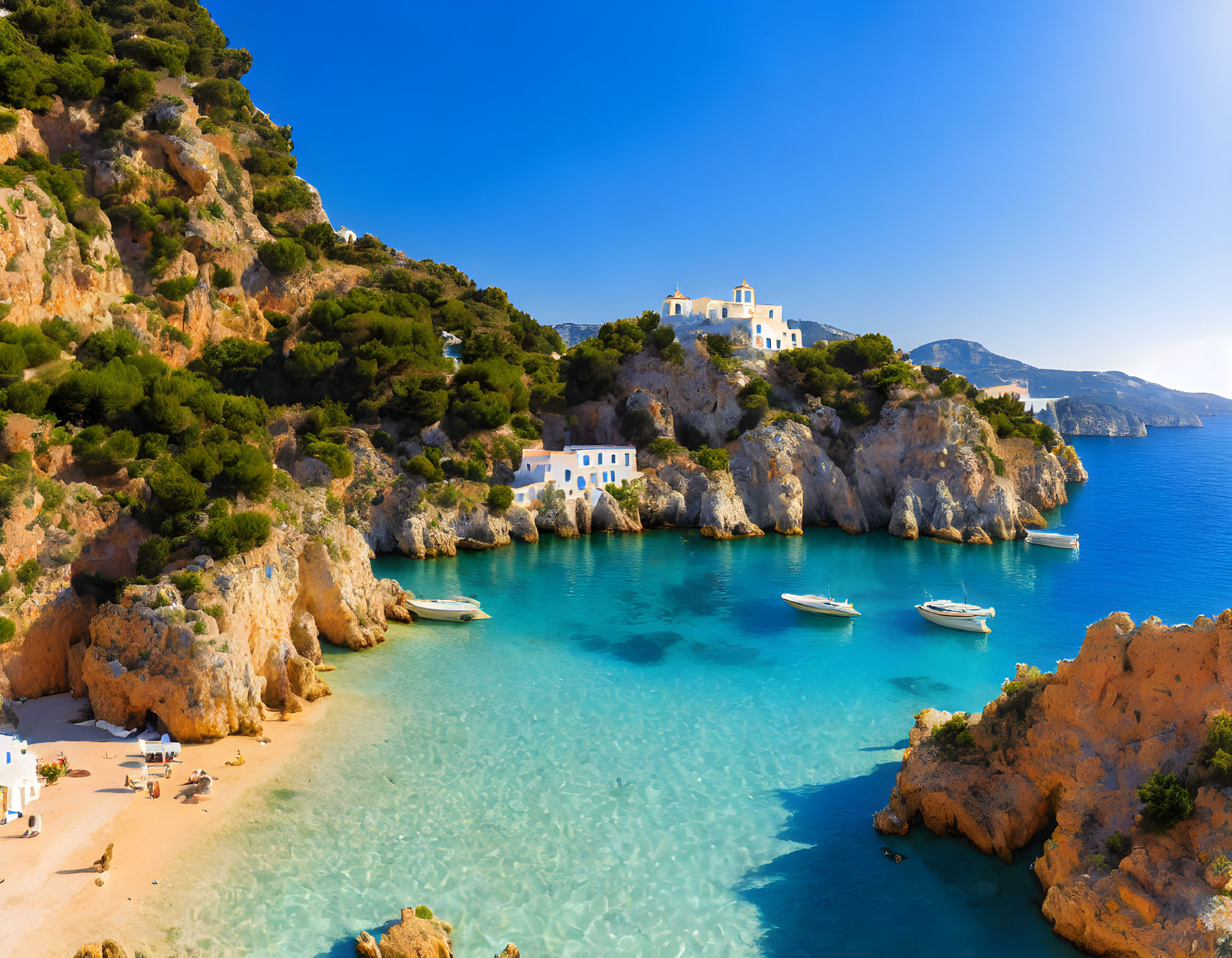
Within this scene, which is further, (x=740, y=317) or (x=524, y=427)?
(x=740, y=317)

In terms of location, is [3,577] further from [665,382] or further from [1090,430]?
[1090,430]

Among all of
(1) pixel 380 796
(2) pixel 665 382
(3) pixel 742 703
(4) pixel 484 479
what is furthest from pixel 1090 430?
(1) pixel 380 796

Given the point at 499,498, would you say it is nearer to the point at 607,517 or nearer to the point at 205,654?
the point at 607,517

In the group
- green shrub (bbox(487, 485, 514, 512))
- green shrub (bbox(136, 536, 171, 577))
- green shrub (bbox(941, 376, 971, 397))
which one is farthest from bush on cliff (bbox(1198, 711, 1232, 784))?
green shrub (bbox(941, 376, 971, 397))

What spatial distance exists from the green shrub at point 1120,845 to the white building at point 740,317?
5389 centimetres

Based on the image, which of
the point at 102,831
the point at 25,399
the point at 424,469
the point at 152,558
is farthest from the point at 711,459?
the point at 102,831

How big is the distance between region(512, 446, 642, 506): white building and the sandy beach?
28485 mm

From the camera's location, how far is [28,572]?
1645cm

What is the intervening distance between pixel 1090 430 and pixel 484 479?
516 ft

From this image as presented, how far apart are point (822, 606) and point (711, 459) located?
2251 cm

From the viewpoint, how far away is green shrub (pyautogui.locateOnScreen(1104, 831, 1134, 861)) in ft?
31.8

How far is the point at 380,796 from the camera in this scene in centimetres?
1402

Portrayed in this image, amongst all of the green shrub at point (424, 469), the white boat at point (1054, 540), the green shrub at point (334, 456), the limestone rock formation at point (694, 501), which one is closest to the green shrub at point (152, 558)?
the green shrub at point (334, 456)

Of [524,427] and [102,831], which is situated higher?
[524,427]
